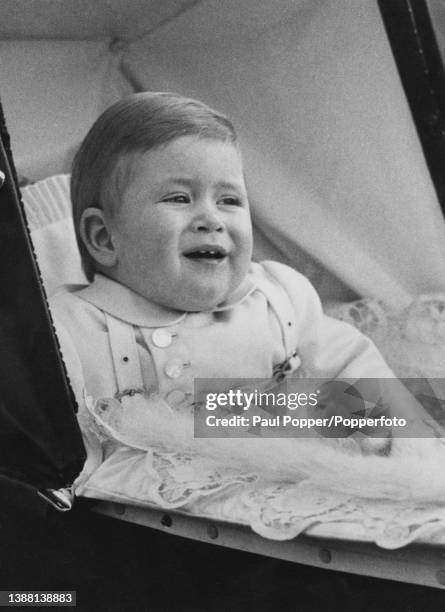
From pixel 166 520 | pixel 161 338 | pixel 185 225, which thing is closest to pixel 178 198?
pixel 185 225

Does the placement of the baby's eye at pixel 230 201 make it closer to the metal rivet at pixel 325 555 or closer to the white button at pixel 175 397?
the white button at pixel 175 397

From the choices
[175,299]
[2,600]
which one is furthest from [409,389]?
[2,600]

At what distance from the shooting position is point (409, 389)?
3.12 ft

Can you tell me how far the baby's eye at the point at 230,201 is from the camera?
3.17 ft

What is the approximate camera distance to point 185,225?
0.95 m

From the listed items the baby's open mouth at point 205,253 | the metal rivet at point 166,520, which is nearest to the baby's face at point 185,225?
the baby's open mouth at point 205,253

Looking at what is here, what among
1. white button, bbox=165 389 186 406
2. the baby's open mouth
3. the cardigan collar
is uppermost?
the baby's open mouth

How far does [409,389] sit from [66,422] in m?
0.35

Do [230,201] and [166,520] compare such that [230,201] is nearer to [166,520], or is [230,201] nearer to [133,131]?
[133,131]

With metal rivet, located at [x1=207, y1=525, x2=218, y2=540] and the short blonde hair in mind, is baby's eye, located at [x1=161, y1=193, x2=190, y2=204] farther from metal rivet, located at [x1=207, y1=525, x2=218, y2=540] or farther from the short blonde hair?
metal rivet, located at [x1=207, y1=525, x2=218, y2=540]

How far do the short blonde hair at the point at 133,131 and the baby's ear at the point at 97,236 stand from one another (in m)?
0.01

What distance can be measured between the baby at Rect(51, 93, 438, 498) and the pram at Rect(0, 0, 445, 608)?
2 centimetres

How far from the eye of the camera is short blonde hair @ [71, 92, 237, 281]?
3.12 ft

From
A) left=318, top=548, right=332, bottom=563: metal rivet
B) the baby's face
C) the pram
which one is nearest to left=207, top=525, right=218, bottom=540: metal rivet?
the pram
